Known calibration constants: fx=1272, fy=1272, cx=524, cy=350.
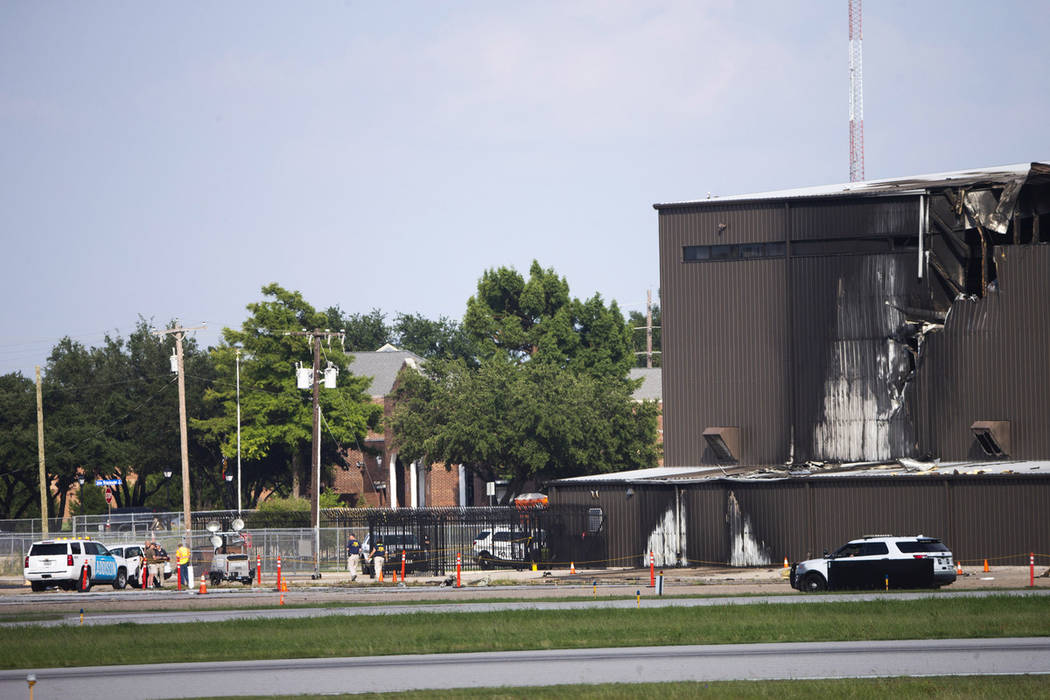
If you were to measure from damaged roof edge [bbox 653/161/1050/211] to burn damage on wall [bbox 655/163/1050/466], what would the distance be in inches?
5.6

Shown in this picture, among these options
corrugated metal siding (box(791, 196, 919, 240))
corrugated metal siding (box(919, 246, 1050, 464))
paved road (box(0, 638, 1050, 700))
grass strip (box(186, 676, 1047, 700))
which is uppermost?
corrugated metal siding (box(791, 196, 919, 240))

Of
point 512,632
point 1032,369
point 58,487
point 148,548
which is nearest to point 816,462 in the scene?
point 1032,369

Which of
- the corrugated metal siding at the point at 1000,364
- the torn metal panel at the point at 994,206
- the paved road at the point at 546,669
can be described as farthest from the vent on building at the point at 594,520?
the paved road at the point at 546,669

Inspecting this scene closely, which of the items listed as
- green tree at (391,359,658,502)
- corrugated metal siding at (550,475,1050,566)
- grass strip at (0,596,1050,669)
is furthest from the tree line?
grass strip at (0,596,1050,669)

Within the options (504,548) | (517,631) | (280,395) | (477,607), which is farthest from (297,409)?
(517,631)

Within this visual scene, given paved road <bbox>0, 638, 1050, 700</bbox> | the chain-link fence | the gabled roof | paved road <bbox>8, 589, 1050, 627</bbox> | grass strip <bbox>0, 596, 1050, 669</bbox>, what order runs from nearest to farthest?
paved road <bbox>0, 638, 1050, 700</bbox> → grass strip <bbox>0, 596, 1050, 669</bbox> → paved road <bbox>8, 589, 1050, 627</bbox> → the chain-link fence → the gabled roof

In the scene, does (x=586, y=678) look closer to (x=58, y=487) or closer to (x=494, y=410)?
(x=494, y=410)

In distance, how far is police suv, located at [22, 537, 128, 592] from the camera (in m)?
44.8

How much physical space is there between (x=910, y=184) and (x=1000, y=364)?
914 centimetres

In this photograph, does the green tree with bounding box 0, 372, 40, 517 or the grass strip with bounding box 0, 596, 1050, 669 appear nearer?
the grass strip with bounding box 0, 596, 1050, 669

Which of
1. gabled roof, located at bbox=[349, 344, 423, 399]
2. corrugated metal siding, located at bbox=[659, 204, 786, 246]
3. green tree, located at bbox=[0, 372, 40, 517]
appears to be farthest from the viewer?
gabled roof, located at bbox=[349, 344, 423, 399]

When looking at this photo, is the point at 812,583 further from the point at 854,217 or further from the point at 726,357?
the point at 854,217

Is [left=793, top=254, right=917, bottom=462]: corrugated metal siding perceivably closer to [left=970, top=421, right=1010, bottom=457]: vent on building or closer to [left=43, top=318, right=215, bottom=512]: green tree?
[left=970, top=421, right=1010, bottom=457]: vent on building

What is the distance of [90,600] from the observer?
39562 millimetres
